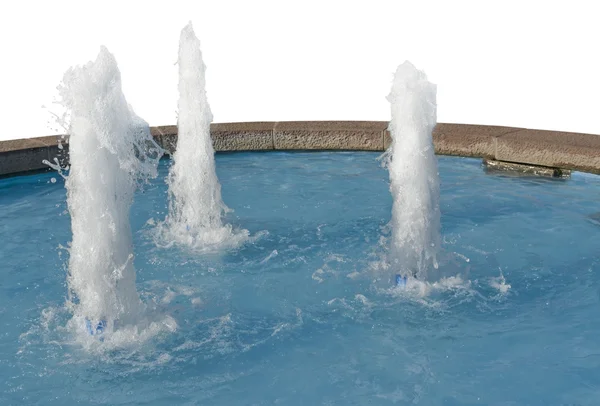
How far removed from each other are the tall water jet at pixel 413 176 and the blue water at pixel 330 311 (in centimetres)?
28

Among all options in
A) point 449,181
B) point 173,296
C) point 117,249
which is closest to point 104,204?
point 117,249

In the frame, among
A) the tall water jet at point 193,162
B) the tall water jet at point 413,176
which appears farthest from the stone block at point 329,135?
the tall water jet at point 413,176

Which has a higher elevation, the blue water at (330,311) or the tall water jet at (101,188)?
the tall water jet at (101,188)

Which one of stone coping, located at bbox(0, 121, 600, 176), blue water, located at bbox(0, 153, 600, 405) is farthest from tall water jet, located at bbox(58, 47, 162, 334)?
stone coping, located at bbox(0, 121, 600, 176)

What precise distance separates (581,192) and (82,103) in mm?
5569

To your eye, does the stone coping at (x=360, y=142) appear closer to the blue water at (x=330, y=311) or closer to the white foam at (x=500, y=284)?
the blue water at (x=330, y=311)

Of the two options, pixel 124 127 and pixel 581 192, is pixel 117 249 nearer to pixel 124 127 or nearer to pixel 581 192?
pixel 124 127

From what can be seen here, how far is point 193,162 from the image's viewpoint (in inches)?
313

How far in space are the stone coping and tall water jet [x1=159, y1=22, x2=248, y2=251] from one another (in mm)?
1944

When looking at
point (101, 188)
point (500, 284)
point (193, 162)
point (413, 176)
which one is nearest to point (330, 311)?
point (413, 176)

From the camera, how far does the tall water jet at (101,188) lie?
5.25 metres

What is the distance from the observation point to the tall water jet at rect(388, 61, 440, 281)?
616cm

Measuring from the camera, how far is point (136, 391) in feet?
16.6

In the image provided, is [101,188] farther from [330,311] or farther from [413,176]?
[413,176]
